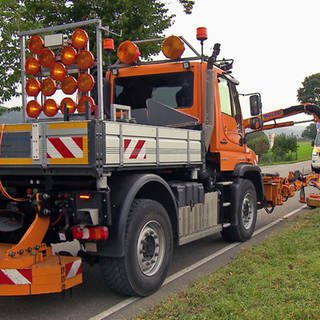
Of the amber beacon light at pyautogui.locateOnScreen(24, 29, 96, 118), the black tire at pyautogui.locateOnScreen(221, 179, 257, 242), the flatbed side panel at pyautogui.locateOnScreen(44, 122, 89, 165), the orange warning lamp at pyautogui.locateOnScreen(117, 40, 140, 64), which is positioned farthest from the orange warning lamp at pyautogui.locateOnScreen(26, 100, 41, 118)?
the black tire at pyautogui.locateOnScreen(221, 179, 257, 242)

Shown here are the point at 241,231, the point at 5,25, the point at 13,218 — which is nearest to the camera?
the point at 13,218

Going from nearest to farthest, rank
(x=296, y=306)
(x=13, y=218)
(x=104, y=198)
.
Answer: (x=296, y=306)
(x=104, y=198)
(x=13, y=218)

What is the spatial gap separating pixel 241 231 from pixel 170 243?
8.29 feet

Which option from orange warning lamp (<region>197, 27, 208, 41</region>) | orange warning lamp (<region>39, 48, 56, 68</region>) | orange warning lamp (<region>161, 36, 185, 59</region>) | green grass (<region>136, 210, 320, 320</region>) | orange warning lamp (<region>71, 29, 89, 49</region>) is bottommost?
green grass (<region>136, 210, 320, 320</region>)

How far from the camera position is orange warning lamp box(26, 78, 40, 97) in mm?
5922

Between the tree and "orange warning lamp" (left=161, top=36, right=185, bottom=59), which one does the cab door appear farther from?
the tree

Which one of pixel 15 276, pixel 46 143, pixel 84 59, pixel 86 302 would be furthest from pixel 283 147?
pixel 15 276

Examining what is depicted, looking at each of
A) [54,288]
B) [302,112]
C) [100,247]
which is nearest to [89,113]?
[100,247]

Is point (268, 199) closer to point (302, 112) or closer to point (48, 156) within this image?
point (302, 112)

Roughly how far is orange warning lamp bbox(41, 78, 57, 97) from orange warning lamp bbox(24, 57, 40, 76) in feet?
0.51

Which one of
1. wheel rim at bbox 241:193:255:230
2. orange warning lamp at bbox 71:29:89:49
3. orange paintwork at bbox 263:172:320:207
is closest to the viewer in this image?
orange warning lamp at bbox 71:29:89:49

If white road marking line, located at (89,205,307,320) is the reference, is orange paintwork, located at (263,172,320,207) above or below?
above

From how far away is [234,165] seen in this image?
802 cm

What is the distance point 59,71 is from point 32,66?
1.42ft
